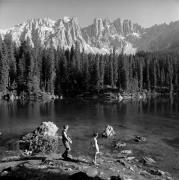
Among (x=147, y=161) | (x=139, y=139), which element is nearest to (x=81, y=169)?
(x=147, y=161)

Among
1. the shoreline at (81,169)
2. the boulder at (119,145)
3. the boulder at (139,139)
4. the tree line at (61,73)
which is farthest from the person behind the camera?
the tree line at (61,73)

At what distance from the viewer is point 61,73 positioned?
520 feet

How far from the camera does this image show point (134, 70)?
7008 inches

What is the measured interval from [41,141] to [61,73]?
391 feet

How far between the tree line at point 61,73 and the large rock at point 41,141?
89.4 meters

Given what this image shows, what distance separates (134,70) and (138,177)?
6158 inches

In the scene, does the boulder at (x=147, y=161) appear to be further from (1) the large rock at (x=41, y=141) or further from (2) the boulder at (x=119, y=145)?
(1) the large rock at (x=41, y=141)

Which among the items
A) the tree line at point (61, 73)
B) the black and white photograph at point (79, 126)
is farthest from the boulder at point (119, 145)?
the tree line at point (61, 73)

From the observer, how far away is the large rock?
38.0 m

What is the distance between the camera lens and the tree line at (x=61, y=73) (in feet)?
445

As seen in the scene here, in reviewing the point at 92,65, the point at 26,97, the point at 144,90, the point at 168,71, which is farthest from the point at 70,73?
the point at 168,71

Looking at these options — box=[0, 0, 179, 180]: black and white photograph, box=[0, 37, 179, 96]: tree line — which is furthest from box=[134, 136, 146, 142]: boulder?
box=[0, 37, 179, 96]: tree line

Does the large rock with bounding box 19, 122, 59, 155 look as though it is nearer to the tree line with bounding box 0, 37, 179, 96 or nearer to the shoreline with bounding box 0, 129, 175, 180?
the shoreline with bounding box 0, 129, 175, 180

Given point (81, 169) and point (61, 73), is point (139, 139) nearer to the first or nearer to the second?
point (81, 169)
